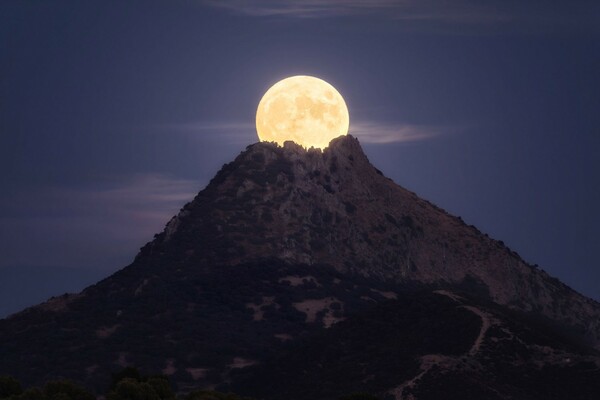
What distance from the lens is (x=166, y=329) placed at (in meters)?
200

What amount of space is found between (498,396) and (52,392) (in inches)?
1598

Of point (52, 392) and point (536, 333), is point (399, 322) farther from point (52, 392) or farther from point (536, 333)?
point (52, 392)

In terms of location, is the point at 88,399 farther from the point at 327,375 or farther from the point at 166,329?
the point at 166,329

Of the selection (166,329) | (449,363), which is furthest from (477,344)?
(166,329)

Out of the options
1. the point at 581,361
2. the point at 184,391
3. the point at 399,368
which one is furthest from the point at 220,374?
the point at 581,361

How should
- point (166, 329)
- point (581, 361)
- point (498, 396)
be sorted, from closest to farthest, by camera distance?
1. point (498, 396)
2. point (581, 361)
3. point (166, 329)

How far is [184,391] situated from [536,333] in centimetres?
3353

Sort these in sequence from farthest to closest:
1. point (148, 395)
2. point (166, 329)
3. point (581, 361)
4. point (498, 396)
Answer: point (166, 329) → point (581, 361) → point (498, 396) → point (148, 395)

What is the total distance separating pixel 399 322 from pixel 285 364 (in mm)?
12219

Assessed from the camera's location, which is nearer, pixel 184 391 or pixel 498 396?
pixel 498 396

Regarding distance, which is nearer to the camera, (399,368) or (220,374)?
(399,368)

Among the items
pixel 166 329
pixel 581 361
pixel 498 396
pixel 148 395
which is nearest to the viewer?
pixel 148 395

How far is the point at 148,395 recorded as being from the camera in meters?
148

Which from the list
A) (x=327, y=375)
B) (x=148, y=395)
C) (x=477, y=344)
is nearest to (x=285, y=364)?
(x=327, y=375)
